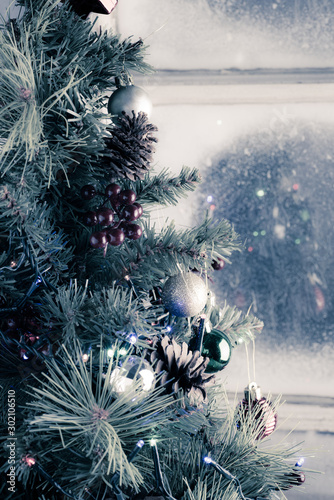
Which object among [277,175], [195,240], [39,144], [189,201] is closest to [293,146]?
[277,175]

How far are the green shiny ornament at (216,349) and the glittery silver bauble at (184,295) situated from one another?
48mm

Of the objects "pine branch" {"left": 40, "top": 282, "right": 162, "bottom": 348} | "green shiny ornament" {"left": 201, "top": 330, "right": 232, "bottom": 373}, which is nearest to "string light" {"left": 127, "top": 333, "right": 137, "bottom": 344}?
"pine branch" {"left": 40, "top": 282, "right": 162, "bottom": 348}

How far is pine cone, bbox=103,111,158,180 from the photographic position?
39 centimetres

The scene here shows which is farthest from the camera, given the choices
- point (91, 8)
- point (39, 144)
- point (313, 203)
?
point (313, 203)

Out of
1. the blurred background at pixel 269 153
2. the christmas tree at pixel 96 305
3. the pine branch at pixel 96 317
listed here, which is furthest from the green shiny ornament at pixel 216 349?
the blurred background at pixel 269 153

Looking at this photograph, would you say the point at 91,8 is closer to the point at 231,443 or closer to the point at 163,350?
the point at 163,350

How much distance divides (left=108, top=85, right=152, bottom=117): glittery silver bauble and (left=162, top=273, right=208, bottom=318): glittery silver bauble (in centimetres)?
18

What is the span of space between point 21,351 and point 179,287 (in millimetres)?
157

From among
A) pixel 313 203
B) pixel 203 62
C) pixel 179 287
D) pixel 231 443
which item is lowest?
pixel 231 443

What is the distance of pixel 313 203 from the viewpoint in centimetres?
65

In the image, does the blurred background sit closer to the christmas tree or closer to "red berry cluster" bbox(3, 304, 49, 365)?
the christmas tree

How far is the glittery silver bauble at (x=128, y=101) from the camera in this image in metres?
0.43

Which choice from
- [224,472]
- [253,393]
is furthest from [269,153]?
[224,472]

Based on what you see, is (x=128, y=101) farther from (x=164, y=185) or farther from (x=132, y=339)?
(x=132, y=339)
